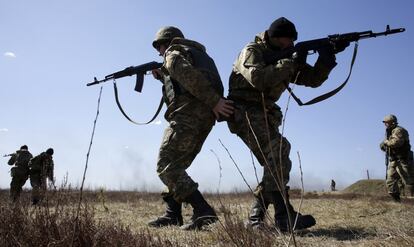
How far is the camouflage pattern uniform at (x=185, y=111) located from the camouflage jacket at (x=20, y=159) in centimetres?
971

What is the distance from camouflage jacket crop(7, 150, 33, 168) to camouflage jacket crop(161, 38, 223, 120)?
9642mm

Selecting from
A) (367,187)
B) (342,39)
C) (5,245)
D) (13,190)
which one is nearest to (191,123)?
(342,39)

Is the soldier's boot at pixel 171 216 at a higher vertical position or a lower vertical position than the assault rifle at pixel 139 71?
lower

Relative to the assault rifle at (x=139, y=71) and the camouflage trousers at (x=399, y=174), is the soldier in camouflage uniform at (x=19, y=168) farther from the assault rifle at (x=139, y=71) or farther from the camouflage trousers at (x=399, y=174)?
the camouflage trousers at (x=399, y=174)

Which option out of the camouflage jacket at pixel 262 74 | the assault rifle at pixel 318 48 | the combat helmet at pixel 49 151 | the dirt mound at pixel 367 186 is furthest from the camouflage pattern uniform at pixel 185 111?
the dirt mound at pixel 367 186

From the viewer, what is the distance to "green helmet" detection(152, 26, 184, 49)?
4.84 metres

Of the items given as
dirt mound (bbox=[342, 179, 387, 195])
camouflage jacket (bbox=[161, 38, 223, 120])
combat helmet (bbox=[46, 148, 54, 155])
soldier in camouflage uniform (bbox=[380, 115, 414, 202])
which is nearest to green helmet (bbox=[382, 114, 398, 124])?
soldier in camouflage uniform (bbox=[380, 115, 414, 202])

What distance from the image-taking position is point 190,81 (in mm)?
4117

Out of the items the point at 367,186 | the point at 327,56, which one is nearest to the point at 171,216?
the point at 327,56

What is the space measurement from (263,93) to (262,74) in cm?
18

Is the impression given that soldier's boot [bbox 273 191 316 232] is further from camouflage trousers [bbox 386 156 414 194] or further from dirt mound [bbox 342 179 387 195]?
dirt mound [bbox 342 179 387 195]

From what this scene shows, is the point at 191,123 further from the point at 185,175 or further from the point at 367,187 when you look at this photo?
the point at 367,187

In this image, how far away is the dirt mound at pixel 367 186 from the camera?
83.2ft

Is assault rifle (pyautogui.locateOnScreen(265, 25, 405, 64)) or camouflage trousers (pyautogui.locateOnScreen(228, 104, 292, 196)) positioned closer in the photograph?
camouflage trousers (pyautogui.locateOnScreen(228, 104, 292, 196))
